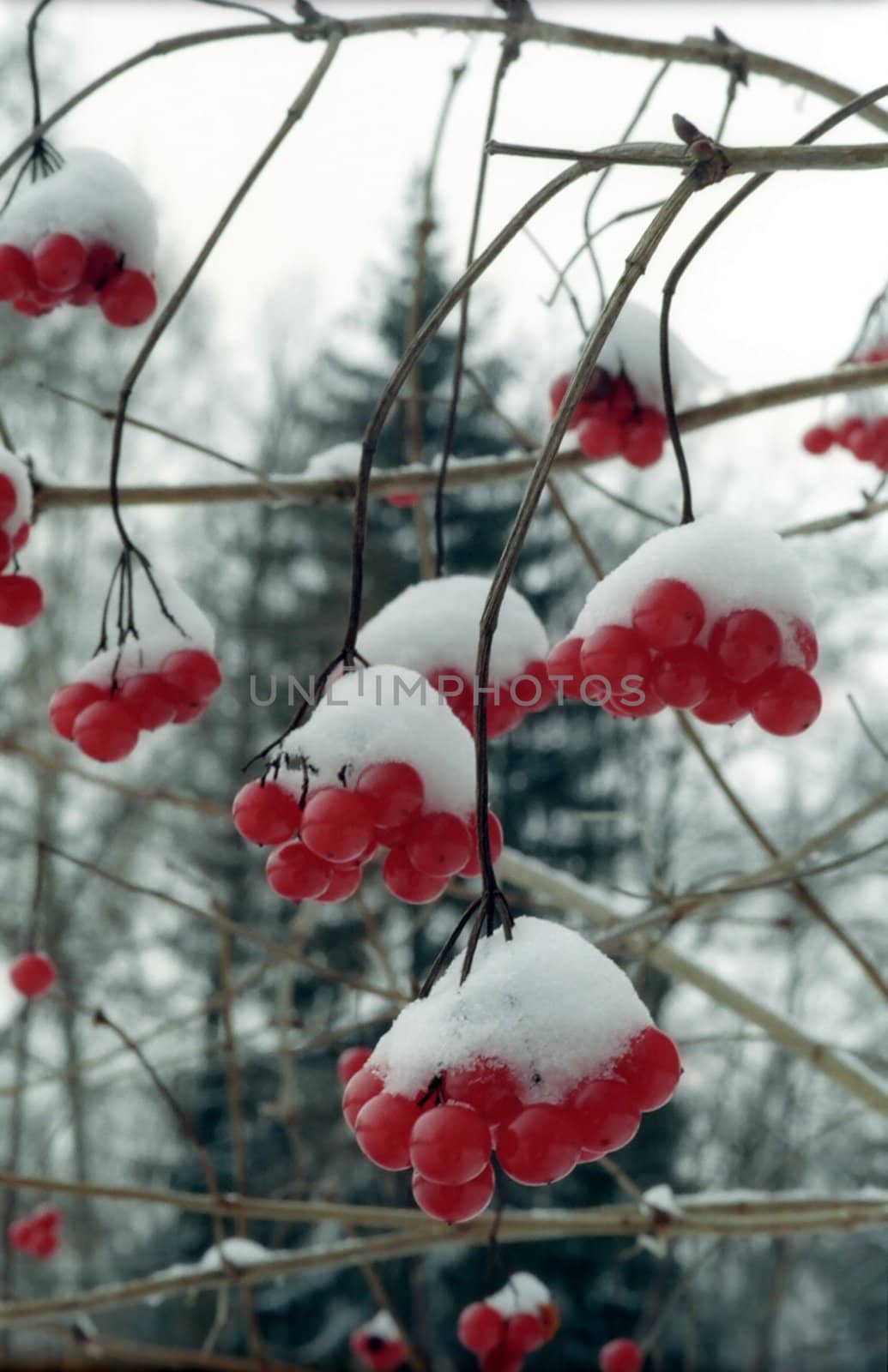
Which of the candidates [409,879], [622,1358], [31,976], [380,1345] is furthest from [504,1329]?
[409,879]

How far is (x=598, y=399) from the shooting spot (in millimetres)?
2016

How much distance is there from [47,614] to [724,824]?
7.79 m

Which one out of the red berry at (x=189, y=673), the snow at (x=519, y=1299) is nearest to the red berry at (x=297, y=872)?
the red berry at (x=189, y=673)

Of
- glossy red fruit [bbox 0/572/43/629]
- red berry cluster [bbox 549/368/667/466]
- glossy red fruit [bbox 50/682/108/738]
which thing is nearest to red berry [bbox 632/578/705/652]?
glossy red fruit [bbox 50/682/108/738]

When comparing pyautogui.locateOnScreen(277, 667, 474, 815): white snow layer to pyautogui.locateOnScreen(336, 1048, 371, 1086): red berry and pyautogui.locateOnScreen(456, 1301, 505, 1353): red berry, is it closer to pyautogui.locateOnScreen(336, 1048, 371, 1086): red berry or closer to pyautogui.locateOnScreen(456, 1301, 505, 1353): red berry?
pyautogui.locateOnScreen(336, 1048, 371, 1086): red berry

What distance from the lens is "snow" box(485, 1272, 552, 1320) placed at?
2453mm

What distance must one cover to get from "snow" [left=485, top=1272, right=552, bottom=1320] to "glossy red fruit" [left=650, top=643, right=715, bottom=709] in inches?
69.3

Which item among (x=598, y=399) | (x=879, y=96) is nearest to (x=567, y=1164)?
(x=879, y=96)

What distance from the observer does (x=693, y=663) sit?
989 millimetres

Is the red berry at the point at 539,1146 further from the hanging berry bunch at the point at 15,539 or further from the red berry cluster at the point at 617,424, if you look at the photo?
the red berry cluster at the point at 617,424

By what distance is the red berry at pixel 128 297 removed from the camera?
5.79ft

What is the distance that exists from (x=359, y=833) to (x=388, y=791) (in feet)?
0.17

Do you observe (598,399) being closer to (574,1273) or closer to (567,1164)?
(567,1164)

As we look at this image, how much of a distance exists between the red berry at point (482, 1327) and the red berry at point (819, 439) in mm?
2317
